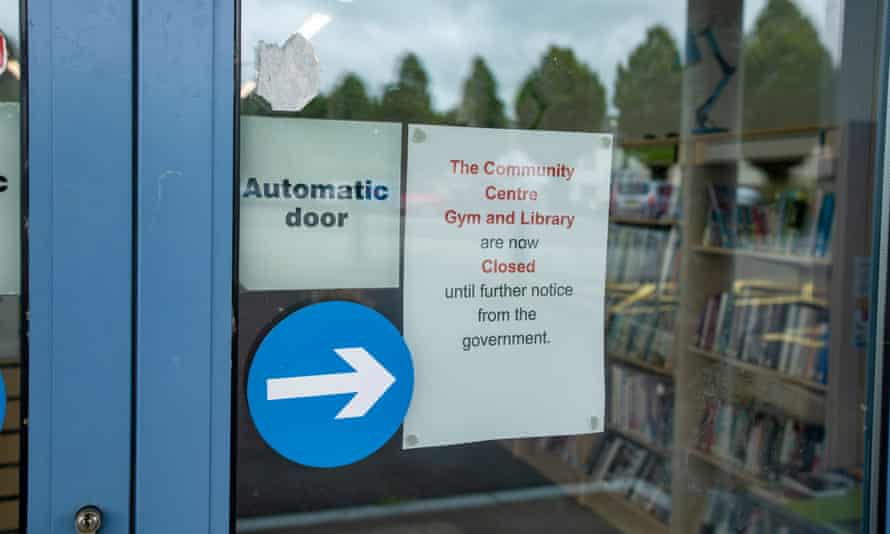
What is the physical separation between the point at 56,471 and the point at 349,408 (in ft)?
1.29

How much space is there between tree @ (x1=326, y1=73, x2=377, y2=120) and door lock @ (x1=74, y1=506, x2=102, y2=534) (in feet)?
2.04

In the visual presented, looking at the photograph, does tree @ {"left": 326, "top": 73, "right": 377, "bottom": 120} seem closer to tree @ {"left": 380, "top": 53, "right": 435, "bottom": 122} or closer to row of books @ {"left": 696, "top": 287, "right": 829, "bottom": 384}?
tree @ {"left": 380, "top": 53, "right": 435, "bottom": 122}

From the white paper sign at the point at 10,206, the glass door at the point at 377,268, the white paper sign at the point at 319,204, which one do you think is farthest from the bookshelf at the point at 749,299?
the white paper sign at the point at 10,206

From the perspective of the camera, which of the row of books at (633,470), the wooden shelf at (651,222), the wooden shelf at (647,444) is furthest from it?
the wooden shelf at (651,222)

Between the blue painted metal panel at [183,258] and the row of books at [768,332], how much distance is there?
114 inches

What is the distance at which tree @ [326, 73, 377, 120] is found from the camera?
1139 mm

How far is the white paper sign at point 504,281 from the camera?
120 cm

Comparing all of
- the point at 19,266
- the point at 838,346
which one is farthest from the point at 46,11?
the point at 838,346

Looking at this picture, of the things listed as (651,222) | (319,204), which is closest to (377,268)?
(319,204)

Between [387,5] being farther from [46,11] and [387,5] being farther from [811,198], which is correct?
[811,198]

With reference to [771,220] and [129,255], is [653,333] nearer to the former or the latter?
[771,220]

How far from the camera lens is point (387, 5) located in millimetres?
1192

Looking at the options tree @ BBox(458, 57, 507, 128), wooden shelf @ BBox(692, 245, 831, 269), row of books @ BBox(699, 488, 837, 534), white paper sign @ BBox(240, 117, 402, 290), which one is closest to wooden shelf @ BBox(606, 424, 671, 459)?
wooden shelf @ BBox(692, 245, 831, 269)

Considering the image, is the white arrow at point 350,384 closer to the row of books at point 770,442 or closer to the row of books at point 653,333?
the row of books at point 770,442
